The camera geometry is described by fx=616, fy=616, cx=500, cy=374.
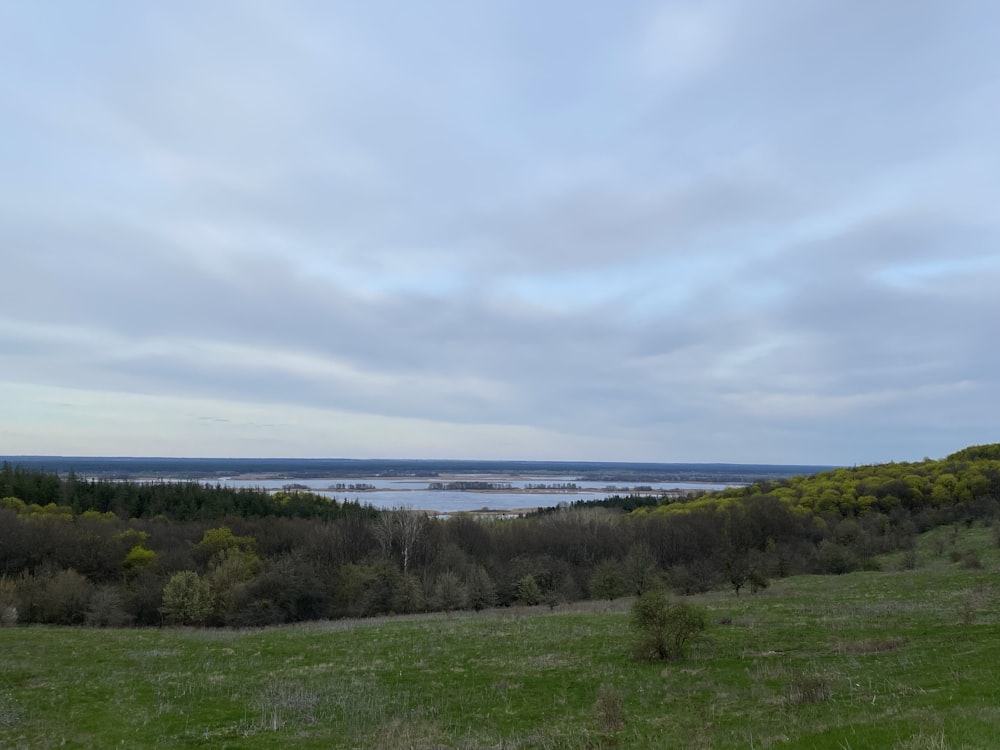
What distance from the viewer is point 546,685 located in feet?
59.6

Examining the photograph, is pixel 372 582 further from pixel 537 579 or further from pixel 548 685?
pixel 548 685

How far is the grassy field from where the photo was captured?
12.0 metres

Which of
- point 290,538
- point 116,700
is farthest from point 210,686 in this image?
point 290,538

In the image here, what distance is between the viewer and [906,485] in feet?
299

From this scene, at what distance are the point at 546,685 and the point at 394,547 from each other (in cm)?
7050

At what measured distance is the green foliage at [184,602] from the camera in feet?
157

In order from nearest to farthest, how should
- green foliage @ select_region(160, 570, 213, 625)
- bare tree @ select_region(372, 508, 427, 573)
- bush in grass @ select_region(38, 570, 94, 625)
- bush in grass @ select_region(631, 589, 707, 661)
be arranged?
bush in grass @ select_region(631, 589, 707, 661)
green foliage @ select_region(160, 570, 213, 625)
bush in grass @ select_region(38, 570, 94, 625)
bare tree @ select_region(372, 508, 427, 573)

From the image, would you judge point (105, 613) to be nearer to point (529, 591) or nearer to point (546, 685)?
point (529, 591)

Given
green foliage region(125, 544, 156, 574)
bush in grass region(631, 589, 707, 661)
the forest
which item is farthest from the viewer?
green foliage region(125, 544, 156, 574)

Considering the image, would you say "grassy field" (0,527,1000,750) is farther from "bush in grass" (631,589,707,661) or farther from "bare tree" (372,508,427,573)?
"bare tree" (372,508,427,573)

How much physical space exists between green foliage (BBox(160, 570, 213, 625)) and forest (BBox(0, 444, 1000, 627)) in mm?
140

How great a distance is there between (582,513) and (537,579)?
4291 centimetres

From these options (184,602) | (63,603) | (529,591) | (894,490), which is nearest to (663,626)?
(529,591)

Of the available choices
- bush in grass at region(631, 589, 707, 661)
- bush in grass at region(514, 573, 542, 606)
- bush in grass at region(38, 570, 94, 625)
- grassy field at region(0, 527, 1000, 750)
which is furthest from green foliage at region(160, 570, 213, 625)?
bush in grass at region(631, 589, 707, 661)
